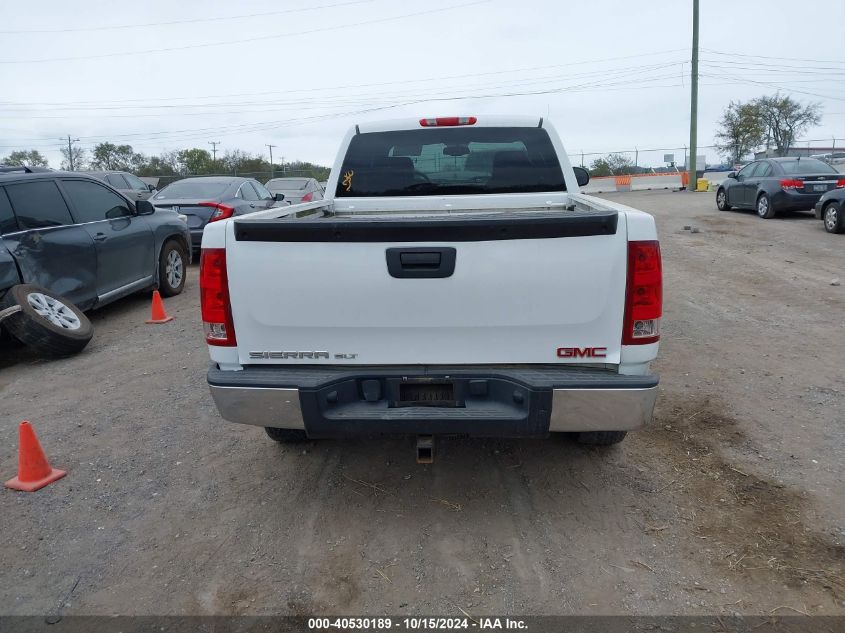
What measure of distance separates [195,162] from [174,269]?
5243cm

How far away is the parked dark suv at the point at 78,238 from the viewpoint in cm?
620

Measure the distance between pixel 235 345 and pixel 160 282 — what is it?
641 cm

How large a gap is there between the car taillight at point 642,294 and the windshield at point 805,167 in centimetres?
1469

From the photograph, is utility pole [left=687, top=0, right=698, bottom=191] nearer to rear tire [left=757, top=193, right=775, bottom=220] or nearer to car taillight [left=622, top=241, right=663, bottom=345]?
rear tire [left=757, top=193, right=775, bottom=220]

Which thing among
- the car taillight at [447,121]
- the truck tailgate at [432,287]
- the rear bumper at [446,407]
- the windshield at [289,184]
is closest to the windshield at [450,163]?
the car taillight at [447,121]

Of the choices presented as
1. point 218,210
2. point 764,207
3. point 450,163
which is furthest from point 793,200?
point 450,163

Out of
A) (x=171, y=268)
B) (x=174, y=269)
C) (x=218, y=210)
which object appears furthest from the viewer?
(x=218, y=210)

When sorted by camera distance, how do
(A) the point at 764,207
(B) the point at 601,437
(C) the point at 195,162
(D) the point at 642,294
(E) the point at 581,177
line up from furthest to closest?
1. (C) the point at 195,162
2. (A) the point at 764,207
3. (E) the point at 581,177
4. (B) the point at 601,437
5. (D) the point at 642,294

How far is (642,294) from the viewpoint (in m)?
2.91

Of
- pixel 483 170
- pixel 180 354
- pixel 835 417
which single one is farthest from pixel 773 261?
pixel 180 354

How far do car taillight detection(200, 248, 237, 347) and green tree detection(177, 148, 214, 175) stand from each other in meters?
48.2

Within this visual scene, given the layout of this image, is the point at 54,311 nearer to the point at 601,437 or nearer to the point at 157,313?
the point at 157,313

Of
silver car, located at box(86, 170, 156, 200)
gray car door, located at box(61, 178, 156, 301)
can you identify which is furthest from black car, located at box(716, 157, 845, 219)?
silver car, located at box(86, 170, 156, 200)

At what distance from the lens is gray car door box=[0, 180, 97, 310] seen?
6219mm
